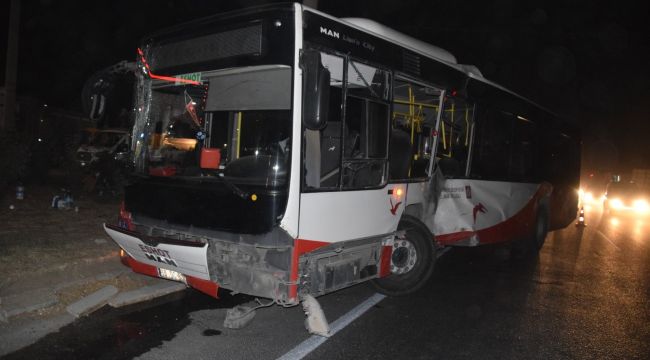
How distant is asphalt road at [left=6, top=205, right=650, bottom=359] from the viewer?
4.67 m

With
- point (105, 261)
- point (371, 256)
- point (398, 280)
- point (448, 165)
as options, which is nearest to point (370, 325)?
point (371, 256)

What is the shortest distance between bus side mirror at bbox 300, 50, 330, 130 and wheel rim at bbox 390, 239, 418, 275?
278 centimetres

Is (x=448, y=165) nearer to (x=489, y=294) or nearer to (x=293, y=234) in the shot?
(x=489, y=294)

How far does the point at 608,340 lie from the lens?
17.6 feet

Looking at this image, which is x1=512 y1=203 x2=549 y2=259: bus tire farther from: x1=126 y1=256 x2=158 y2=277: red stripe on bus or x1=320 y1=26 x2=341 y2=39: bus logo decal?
x1=126 y1=256 x2=158 y2=277: red stripe on bus

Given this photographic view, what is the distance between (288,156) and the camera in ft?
14.7

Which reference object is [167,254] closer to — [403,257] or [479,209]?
[403,257]

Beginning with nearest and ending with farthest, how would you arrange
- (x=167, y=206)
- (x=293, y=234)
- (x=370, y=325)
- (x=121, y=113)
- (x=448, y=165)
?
(x=293, y=234), (x=167, y=206), (x=370, y=325), (x=121, y=113), (x=448, y=165)

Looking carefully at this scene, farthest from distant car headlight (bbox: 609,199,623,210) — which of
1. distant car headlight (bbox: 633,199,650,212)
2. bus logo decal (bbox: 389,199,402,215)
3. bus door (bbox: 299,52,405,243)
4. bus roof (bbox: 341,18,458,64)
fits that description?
bus door (bbox: 299,52,405,243)

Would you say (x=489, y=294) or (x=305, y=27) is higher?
(x=305, y=27)

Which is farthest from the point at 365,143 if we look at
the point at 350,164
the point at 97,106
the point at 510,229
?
the point at 510,229

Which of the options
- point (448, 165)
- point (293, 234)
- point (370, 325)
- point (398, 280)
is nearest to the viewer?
point (293, 234)

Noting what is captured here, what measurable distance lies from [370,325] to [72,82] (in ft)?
74.0

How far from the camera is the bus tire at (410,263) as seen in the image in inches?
263
